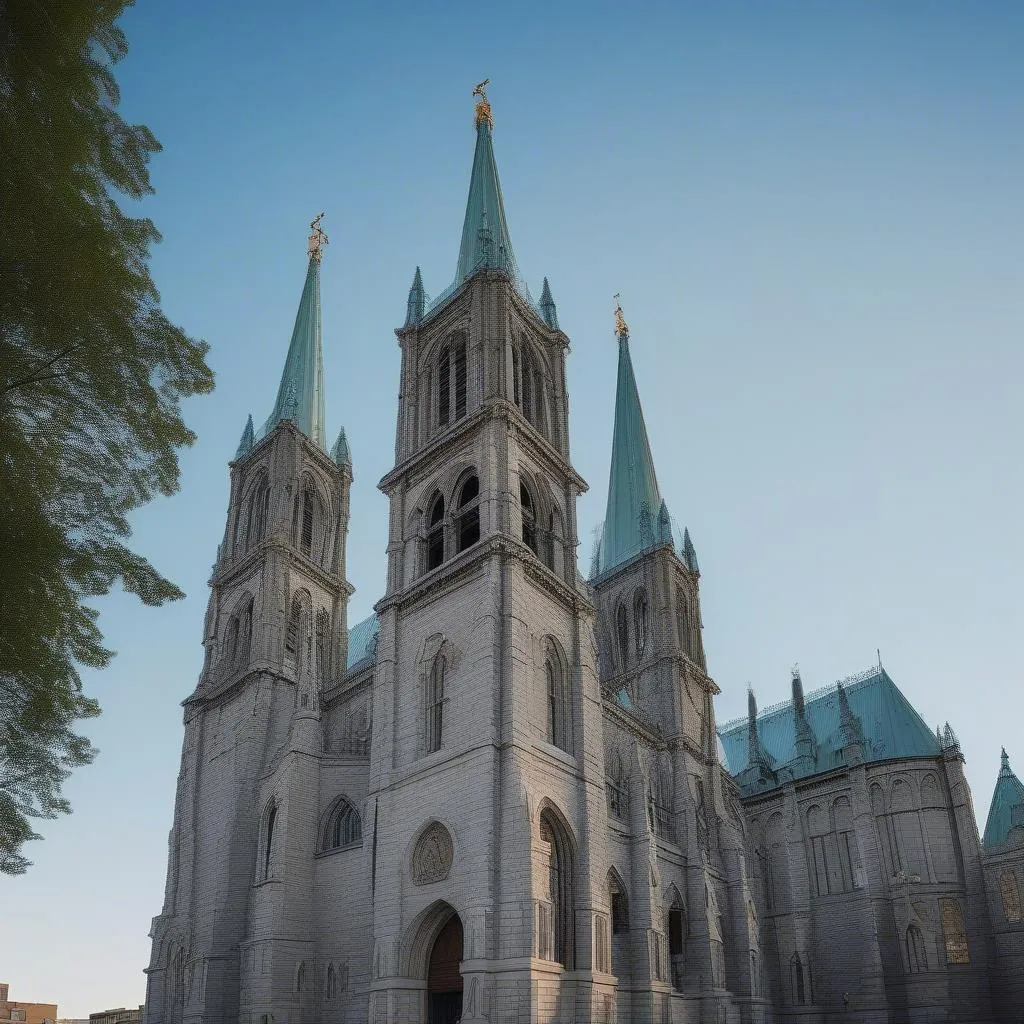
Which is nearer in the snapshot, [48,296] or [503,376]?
[48,296]

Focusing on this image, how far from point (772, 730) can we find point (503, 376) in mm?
35822

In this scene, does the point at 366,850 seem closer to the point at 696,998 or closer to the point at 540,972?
the point at 540,972

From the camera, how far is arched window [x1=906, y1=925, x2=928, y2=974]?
4525 cm

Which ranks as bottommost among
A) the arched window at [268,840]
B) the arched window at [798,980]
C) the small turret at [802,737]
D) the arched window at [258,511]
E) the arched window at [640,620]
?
the arched window at [798,980]

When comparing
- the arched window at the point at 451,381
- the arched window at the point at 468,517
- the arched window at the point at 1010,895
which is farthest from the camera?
the arched window at the point at 1010,895

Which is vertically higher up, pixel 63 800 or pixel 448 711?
pixel 448 711

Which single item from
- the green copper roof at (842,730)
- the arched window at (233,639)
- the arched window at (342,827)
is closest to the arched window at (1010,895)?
the green copper roof at (842,730)

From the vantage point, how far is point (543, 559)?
Result: 120 feet

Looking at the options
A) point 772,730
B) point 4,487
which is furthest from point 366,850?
point 772,730

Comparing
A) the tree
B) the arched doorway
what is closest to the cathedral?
the arched doorway

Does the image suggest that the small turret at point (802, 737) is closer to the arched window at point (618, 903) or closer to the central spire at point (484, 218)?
the arched window at point (618, 903)

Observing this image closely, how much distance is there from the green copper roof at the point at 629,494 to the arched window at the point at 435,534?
18777mm

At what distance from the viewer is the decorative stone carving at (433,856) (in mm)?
29000

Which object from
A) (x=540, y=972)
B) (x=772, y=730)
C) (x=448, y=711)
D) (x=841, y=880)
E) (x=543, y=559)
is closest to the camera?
(x=540, y=972)
